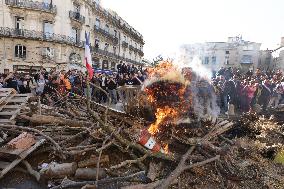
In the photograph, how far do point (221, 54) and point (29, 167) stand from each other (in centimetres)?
5481

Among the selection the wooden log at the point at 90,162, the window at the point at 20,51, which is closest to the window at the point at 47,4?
the window at the point at 20,51

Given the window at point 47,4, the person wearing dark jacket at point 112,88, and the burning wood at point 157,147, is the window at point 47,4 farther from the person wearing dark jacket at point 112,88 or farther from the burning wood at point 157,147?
the burning wood at point 157,147

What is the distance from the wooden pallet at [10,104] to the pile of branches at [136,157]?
251 millimetres

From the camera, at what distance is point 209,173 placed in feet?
21.2

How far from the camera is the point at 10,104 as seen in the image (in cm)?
882

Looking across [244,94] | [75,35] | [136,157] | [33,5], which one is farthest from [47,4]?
[136,157]

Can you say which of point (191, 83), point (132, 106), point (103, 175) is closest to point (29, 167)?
point (103, 175)

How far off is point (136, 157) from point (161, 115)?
1.83 meters

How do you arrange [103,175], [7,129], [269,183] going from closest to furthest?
1. [103,175]
2. [269,183]
3. [7,129]

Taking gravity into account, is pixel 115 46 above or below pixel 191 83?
above

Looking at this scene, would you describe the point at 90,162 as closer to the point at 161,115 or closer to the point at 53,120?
the point at 53,120

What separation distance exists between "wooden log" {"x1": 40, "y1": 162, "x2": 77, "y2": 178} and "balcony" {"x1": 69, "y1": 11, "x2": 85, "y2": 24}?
112ft

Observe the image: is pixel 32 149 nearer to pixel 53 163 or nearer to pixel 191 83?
pixel 53 163

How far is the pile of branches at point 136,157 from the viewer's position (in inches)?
233
